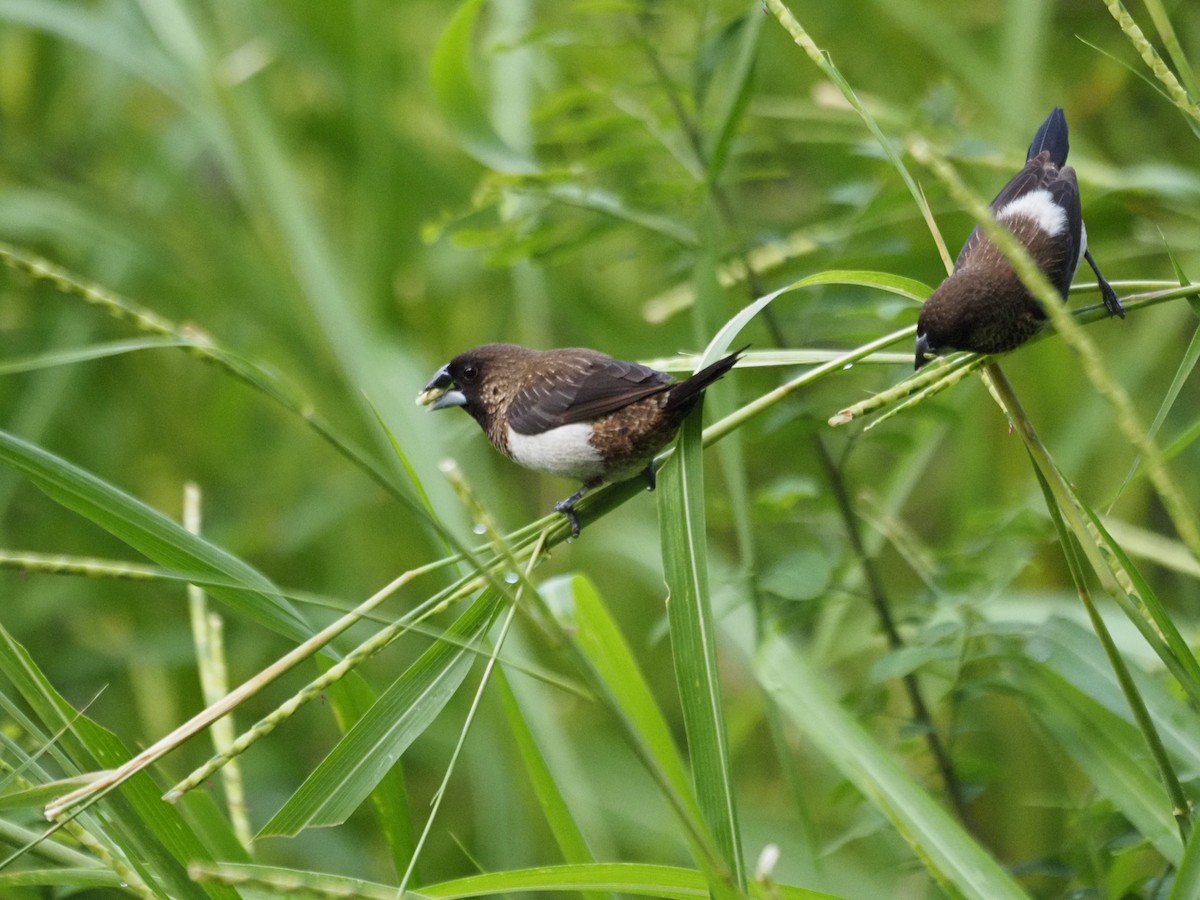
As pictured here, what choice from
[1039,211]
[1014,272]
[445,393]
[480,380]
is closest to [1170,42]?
[1014,272]

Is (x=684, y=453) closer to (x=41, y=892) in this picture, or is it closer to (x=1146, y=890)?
(x=1146, y=890)

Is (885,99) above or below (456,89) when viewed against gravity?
above

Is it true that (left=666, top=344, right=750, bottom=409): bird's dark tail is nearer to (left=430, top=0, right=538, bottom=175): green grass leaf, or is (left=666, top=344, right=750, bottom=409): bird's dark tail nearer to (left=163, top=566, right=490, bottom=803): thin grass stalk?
(left=163, top=566, right=490, bottom=803): thin grass stalk

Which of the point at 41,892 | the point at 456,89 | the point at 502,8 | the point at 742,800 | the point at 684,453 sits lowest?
the point at 742,800

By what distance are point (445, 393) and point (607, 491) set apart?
77 cm

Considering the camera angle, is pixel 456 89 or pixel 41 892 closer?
pixel 41 892

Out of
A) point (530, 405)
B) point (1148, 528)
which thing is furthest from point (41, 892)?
point (1148, 528)

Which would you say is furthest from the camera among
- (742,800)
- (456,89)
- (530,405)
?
(742,800)

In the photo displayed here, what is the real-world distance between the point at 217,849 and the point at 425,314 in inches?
102

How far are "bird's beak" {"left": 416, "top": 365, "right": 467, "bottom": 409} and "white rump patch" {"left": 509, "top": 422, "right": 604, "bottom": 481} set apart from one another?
32cm

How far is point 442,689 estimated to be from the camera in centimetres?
140

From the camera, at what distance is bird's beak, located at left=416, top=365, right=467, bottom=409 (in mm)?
2414

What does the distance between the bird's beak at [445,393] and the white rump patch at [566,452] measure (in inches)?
12.5

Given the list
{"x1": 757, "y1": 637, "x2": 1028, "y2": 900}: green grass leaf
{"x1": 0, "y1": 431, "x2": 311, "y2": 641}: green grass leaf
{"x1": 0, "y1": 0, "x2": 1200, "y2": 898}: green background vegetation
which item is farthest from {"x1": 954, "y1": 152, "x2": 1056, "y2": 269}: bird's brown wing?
{"x1": 0, "y1": 431, "x2": 311, "y2": 641}: green grass leaf
